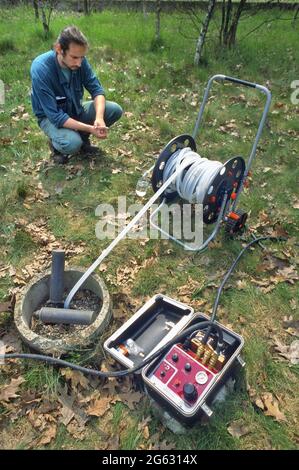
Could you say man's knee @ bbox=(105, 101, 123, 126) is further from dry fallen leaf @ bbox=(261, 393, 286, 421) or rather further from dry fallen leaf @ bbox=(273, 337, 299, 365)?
dry fallen leaf @ bbox=(261, 393, 286, 421)

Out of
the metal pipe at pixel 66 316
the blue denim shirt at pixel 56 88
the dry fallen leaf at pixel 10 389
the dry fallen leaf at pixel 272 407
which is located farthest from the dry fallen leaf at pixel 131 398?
the blue denim shirt at pixel 56 88

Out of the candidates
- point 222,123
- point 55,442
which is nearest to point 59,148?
point 222,123

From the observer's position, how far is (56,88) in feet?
17.1

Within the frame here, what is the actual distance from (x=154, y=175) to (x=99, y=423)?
274 centimetres

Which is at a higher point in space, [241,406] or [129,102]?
[129,102]

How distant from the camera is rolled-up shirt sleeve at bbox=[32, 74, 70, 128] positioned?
498cm

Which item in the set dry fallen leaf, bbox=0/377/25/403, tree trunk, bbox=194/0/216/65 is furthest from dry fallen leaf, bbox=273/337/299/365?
tree trunk, bbox=194/0/216/65

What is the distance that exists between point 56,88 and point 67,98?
22 centimetres

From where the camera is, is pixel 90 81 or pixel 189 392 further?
pixel 90 81

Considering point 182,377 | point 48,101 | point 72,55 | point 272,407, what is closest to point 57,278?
point 182,377

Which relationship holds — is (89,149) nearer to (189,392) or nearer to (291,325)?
(291,325)

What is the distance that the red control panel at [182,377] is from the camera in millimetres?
2918

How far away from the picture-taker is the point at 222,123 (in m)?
6.87
